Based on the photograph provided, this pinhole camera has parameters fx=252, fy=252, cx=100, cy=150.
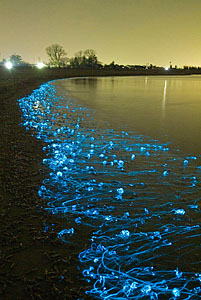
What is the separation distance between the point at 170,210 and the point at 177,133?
24.4ft

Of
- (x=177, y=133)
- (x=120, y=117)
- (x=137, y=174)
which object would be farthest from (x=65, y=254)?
(x=120, y=117)

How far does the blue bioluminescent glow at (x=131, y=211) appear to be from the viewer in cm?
383

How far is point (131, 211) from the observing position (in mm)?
5574

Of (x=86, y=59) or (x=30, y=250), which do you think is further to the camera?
(x=86, y=59)

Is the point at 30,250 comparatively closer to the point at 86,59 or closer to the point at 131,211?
the point at 131,211

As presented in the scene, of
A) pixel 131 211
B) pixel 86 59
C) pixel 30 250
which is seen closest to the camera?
pixel 30 250

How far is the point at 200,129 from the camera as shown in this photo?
1304 cm

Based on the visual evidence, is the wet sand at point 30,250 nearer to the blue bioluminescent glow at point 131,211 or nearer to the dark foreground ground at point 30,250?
the dark foreground ground at point 30,250

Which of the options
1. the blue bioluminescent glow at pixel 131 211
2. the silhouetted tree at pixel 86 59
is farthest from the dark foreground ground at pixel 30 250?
the silhouetted tree at pixel 86 59

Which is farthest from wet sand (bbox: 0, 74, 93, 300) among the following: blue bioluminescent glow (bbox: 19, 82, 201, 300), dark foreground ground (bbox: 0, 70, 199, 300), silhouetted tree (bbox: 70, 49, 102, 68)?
silhouetted tree (bbox: 70, 49, 102, 68)

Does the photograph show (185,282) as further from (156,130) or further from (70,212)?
(156,130)

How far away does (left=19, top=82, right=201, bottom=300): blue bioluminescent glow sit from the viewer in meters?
3.83

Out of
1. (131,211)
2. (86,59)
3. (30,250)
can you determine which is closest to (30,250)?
(30,250)

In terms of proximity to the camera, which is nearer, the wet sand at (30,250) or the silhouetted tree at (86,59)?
the wet sand at (30,250)
